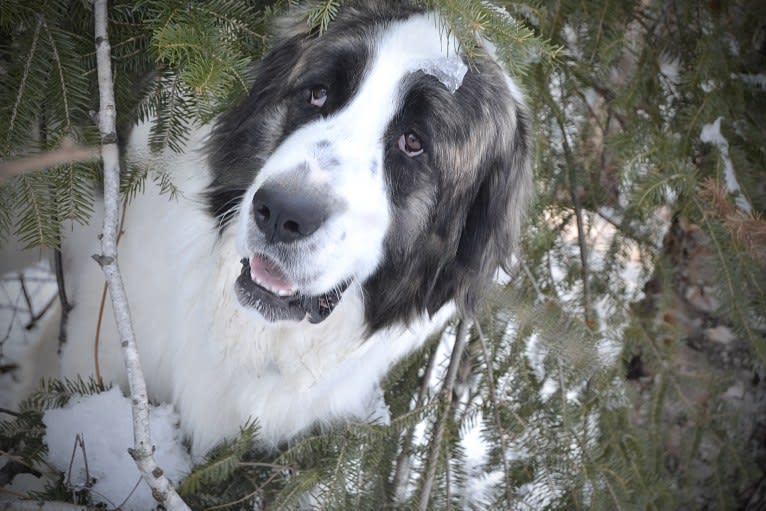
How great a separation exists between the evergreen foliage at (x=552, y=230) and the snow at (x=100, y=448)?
58mm

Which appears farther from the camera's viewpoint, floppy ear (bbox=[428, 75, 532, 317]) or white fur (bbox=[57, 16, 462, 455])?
floppy ear (bbox=[428, 75, 532, 317])

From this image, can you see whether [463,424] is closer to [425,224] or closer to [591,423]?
[591,423]

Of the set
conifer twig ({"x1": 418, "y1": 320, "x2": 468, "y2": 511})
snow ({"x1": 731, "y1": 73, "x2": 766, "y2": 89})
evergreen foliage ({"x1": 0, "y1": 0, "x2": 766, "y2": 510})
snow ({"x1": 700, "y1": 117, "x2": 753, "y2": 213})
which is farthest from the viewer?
snow ({"x1": 731, "y1": 73, "x2": 766, "y2": 89})

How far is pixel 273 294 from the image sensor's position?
183 centimetres

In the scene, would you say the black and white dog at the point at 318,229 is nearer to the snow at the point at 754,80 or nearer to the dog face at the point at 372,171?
the dog face at the point at 372,171

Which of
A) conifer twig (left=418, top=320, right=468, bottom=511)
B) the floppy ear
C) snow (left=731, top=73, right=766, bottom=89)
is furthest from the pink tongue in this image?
snow (left=731, top=73, right=766, bottom=89)

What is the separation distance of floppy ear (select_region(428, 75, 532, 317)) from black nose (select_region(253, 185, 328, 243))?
0.66 metres

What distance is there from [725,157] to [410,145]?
113cm

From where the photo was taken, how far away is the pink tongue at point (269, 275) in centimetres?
175

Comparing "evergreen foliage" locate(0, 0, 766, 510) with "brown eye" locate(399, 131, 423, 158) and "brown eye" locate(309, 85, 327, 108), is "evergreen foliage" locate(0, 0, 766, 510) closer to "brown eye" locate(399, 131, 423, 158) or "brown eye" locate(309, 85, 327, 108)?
"brown eye" locate(309, 85, 327, 108)

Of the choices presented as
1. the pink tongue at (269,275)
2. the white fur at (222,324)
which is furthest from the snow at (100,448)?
the pink tongue at (269,275)

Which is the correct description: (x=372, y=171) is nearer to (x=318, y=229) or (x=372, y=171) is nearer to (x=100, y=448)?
(x=318, y=229)

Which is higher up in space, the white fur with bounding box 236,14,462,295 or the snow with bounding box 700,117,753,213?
the snow with bounding box 700,117,753,213

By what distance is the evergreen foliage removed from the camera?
1602 millimetres
